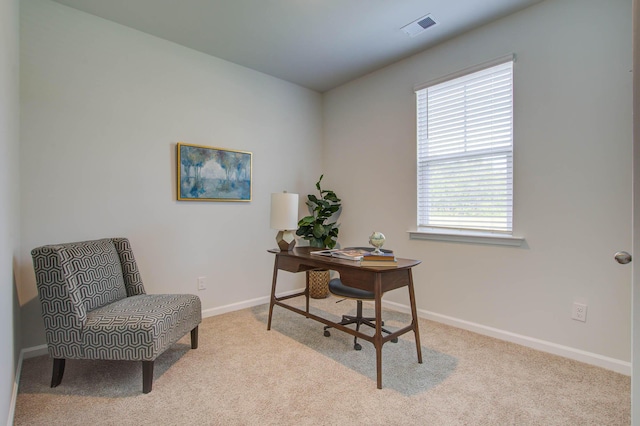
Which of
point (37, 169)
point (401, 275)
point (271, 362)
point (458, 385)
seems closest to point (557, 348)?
point (458, 385)

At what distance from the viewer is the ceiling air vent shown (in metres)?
2.51

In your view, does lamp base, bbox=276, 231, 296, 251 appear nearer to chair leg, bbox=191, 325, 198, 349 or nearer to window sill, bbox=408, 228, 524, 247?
chair leg, bbox=191, 325, 198, 349

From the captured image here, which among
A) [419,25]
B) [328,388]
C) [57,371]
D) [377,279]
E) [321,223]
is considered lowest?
[328,388]

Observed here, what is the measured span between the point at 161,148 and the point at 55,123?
0.73 m

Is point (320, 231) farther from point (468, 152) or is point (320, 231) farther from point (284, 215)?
point (468, 152)

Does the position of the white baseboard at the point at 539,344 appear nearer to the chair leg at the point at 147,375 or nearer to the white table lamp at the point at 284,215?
the white table lamp at the point at 284,215

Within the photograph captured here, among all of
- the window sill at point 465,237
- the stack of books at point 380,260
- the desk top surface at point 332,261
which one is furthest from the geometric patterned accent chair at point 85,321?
the window sill at point 465,237

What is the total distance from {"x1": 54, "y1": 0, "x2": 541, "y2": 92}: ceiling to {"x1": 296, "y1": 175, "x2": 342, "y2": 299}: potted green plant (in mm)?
1424

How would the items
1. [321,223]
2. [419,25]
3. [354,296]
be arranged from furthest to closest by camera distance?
[321,223] < [419,25] < [354,296]

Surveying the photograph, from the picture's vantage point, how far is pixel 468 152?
2.74m

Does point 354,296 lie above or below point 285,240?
below

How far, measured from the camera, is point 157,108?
2809mm

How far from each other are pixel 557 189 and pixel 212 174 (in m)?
2.87

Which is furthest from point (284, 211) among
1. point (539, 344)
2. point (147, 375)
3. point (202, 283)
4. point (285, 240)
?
point (539, 344)
